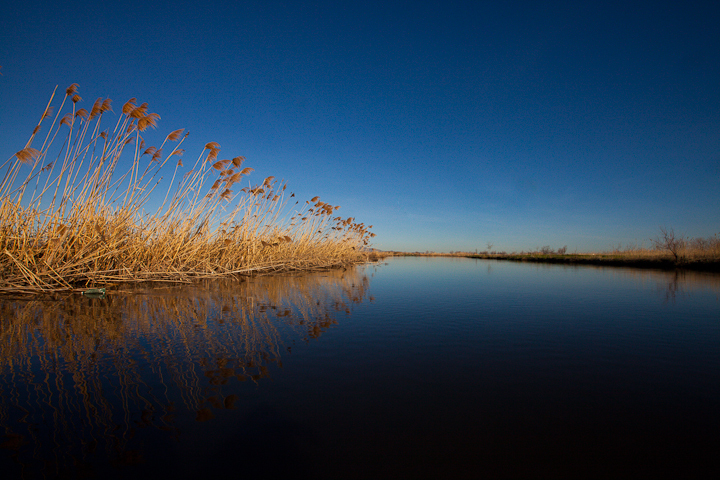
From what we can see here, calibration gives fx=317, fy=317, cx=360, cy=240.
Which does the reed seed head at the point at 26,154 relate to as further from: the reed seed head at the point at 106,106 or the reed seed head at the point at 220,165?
the reed seed head at the point at 220,165

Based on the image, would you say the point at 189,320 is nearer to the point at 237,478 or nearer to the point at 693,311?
the point at 237,478

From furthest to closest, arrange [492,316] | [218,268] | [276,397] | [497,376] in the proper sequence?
[218,268]
[492,316]
[497,376]
[276,397]

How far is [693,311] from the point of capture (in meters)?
3.43

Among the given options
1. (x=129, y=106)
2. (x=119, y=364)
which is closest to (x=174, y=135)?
(x=129, y=106)

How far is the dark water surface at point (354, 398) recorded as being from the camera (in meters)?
1.00

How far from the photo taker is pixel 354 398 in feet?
4.61

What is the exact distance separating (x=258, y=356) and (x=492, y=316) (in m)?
2.26

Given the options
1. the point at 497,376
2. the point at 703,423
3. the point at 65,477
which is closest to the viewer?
the point at 65,477

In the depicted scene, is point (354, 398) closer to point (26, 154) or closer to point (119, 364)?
point (119, 364)

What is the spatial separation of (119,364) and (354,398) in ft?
4.40

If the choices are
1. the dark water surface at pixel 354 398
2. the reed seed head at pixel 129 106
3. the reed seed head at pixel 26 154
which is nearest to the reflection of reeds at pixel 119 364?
the dark water surface at pixel 354 398

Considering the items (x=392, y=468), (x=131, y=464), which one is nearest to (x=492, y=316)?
(x=392, y=468)

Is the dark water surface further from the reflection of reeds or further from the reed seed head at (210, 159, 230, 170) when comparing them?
the reed seed head at (210, 159, 230, 170)

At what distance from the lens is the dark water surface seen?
100cm
